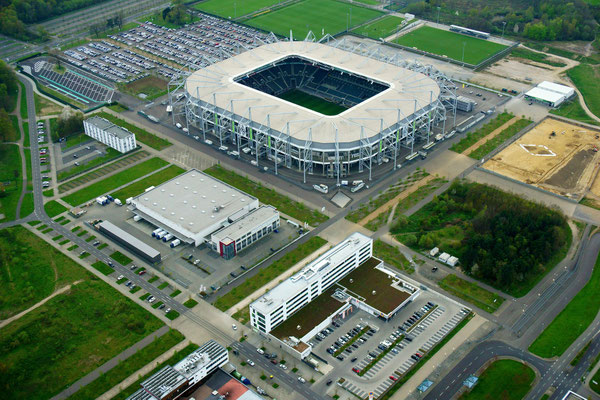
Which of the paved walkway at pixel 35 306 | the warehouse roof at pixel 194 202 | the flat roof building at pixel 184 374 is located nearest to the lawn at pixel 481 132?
the warehouse roof at pixel 194 202

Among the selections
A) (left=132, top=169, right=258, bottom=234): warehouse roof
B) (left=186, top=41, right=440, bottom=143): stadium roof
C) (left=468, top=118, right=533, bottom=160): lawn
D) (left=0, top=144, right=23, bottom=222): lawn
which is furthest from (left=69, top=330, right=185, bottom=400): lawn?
(left=468, top=118, right=533, bottom=160): lawn

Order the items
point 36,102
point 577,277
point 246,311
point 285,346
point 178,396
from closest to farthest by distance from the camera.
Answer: point 178,396 < point 285,346 < point 246,311 < point 577,277 < point 36,102

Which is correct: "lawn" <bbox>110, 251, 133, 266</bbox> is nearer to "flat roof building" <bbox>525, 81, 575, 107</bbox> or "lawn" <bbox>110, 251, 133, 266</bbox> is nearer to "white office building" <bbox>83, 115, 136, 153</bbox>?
"white office building" <bbox>83, 115, 136, 153</bbox>

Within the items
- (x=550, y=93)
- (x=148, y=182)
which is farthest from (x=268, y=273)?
(x=550, y=93)

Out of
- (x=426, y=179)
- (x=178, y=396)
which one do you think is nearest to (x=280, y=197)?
(x=426, y=179)

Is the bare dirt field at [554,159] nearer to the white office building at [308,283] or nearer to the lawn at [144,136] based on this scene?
the white office building at [308,283]

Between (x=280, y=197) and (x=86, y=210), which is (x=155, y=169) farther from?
(x=280, y=197)
